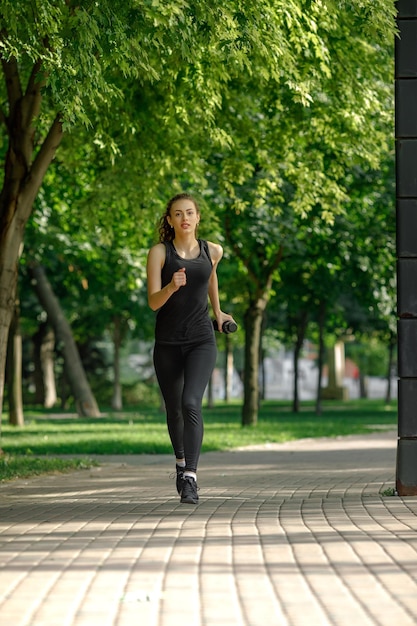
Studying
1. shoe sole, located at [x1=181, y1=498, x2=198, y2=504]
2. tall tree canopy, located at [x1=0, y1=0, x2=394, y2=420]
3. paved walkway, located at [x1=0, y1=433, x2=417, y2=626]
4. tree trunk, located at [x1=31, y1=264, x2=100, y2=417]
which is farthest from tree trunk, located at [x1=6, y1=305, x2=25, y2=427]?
shoe sole, located at [x1=181, y1=498, x2=198, y2=504]

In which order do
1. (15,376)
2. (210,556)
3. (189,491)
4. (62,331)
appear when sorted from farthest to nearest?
1. (62,331)
2. (15,376)
3. (189,491)
4. (210,556)

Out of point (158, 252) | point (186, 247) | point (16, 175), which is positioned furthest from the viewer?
point (16, 175)

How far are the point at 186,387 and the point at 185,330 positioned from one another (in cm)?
40

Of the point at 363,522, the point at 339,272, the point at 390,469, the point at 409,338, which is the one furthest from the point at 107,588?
the point at 339,272

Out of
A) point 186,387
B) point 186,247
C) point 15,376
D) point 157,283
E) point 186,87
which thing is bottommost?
point 15,376

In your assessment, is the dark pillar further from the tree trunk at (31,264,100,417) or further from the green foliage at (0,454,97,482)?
the tree trunk at (31,264,100,417)

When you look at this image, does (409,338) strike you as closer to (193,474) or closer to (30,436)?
(193,474)

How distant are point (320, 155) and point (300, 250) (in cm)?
968

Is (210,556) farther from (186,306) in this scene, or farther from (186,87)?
(186,87)

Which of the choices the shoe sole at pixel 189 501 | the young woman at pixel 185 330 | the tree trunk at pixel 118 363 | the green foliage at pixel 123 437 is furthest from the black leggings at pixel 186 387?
the tree trunk at pixel 118 363

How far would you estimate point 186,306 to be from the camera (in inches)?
353

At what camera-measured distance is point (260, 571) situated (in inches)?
230

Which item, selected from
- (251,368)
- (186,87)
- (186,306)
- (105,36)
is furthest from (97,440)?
(186,306)

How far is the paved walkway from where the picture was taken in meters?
4.94
